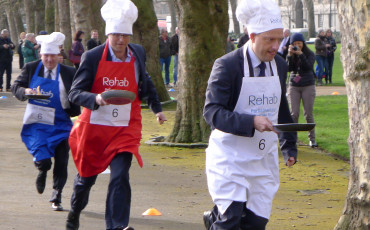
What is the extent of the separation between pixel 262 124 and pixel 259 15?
2.52ft

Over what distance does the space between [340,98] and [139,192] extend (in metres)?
13.6

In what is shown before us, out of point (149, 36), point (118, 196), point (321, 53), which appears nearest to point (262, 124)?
point (118, 196)

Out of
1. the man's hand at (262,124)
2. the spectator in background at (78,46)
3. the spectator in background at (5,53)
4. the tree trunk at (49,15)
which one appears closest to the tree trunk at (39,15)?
the tree trunk at (49,15)

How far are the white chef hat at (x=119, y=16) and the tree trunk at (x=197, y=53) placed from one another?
601 centimetres

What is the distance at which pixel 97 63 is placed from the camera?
6402 mm

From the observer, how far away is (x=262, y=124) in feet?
14.9

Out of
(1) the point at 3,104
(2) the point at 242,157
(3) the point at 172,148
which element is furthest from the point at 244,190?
(1) the point at 3,104

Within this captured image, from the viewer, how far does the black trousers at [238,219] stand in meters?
4.81

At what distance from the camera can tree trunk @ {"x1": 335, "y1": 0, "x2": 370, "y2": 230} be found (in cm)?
613

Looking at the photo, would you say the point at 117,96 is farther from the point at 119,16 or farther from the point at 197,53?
the point at 197,53

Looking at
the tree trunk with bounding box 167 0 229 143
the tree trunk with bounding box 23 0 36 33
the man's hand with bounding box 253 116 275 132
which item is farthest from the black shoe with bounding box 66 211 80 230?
the tree trunk with bounding box 23 0 36 33

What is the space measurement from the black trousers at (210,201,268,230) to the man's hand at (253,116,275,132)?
553 millimetres

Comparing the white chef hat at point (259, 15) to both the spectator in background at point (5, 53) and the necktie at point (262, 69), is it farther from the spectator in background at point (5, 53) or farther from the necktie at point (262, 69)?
the spectator in background at point (5, 53)

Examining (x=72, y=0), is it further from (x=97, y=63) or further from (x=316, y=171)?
(x=97, y=63)
